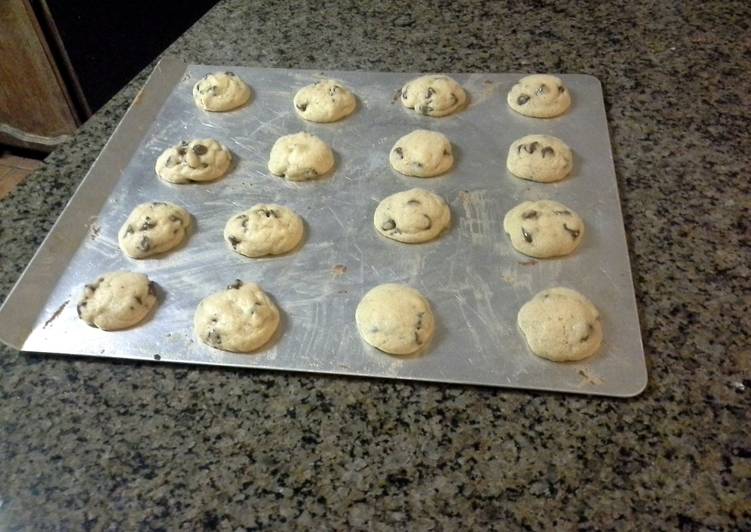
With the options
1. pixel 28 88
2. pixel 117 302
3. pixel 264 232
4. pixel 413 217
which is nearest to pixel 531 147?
pixel 413 217

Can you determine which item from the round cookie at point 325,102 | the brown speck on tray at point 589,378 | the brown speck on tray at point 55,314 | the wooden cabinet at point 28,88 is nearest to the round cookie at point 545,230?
the brown speck on tray at point 589,378

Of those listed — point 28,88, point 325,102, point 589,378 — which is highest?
point 325,102

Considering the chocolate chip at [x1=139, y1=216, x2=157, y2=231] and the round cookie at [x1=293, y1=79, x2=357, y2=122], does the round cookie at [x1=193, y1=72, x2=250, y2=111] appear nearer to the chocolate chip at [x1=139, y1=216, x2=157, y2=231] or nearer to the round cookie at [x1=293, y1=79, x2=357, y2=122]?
the round cookie at [x1=293, y1=79, x2=357, y2=122]

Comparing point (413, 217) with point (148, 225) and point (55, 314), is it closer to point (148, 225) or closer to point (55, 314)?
point (148, 225)

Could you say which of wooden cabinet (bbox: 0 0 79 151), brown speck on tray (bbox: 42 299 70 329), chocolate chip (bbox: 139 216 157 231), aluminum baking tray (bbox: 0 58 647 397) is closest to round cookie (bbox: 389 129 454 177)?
aluminum baking tray (bbox: 0 58 647 397)

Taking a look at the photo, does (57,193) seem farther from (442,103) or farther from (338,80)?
(442,103)
